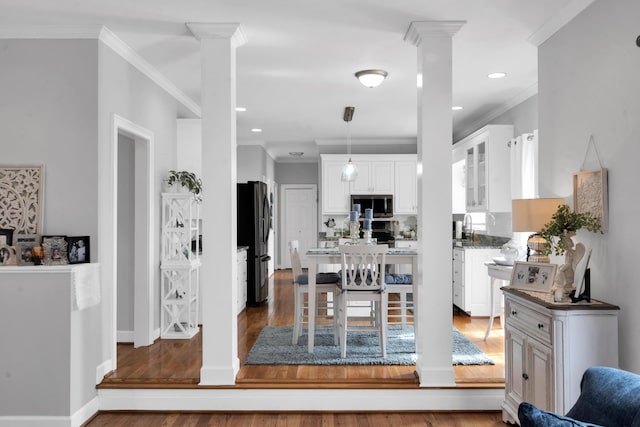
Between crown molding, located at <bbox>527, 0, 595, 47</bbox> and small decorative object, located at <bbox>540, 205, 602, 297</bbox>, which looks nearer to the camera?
small decorative object, located at <bbox>540, 205, 602, 297</bbox>

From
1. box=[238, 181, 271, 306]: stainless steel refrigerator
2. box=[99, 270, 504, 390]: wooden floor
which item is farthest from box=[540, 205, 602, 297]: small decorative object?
box=[238, 181, 271, 306]: stainless steel refrigerator

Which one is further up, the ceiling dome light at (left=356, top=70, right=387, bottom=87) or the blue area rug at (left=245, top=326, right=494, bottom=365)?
the ceiling dome light at (left=356, top=70, right=387, bottom=87)

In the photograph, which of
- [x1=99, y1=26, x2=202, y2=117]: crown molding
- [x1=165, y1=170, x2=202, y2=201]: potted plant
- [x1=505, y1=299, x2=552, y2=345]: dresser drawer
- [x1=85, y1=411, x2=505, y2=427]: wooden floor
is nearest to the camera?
[x1=505, y1=299, x2=552, y2=345]: dresser drawer

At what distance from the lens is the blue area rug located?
4094mm

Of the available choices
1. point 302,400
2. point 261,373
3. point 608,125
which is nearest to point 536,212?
point 608,125

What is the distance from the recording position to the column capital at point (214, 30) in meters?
3.46

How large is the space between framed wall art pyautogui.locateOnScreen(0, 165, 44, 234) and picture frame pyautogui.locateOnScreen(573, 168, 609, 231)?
12.0 ft

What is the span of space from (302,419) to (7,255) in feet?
7.59

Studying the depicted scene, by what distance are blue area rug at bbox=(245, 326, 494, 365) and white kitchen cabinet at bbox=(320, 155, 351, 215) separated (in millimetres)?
Result: 3502

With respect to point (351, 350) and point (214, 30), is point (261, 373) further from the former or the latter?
point (214, 30)

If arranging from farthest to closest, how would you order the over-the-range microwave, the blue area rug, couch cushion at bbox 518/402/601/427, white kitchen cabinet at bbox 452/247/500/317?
the over-the-range microwave < white kitchen cabinet at bbox 452/247/500/317 < the blue area rug < couch cushion at bbox 518/402/601/427

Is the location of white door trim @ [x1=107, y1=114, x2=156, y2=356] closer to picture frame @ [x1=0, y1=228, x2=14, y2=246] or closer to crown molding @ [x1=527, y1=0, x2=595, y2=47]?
picture frame @ [x1=0, y1=228, x2=14, y2=246]

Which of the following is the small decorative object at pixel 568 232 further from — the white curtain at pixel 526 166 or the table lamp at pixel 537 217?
the white curtain at pixel 526 166

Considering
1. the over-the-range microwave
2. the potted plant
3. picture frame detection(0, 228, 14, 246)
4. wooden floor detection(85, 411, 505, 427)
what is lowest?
wooden floor detection(85, 411, 505, 427)
